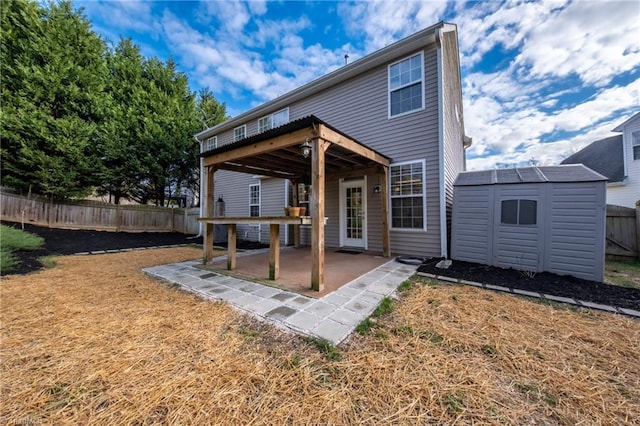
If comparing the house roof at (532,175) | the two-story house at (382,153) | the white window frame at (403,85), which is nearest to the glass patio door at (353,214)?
the two-story house at (382,153)

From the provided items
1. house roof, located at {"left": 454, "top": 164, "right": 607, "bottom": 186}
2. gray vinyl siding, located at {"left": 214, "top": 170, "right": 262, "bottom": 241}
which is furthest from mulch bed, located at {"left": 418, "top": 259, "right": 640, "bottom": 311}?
gray vinyl siding, located at {"left": 214, "top": 170, "right": 262, "bottom": 241}

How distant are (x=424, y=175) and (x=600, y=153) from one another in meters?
15.3

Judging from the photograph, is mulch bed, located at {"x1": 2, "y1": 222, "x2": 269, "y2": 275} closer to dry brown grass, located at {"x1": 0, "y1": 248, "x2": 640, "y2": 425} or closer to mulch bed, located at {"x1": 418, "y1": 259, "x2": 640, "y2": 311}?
dry brown grass, located at {"x1": 0, "y1": 248, "x2": 640, "y2": 425}

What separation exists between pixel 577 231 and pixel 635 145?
33.9 feet

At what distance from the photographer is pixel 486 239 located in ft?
14.7

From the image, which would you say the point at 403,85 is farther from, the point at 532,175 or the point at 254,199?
the point at 254,199

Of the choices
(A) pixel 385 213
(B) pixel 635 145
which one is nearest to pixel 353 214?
(A) pixel 385 213

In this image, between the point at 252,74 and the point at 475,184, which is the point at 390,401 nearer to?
the point at 475,184

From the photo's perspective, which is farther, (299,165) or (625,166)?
(625,166)

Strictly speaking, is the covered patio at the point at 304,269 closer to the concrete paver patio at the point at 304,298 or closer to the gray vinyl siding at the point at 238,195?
the concrete paver patio at the point at 304,298

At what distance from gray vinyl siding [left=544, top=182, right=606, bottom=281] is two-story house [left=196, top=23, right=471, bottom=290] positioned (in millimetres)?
1718

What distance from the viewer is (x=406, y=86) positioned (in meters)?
5.57

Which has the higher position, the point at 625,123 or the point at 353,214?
the point at 625,123

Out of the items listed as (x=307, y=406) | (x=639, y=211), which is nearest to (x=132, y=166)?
(x=307, y=406)
